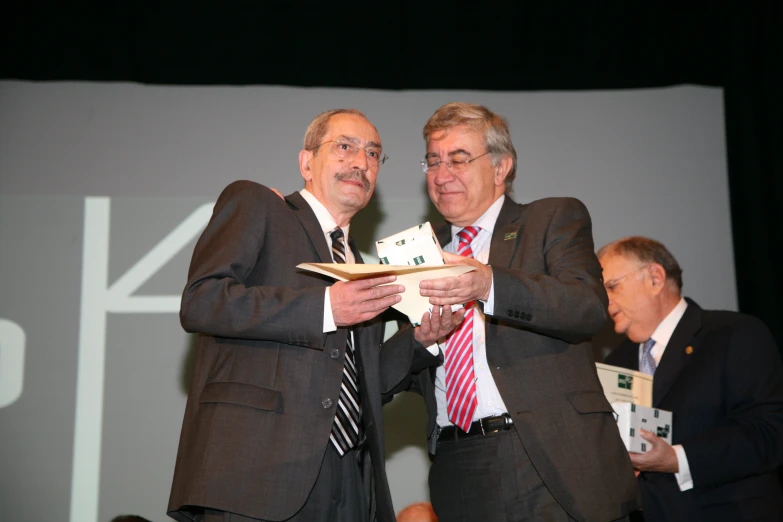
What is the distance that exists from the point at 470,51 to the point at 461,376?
8.37 ft

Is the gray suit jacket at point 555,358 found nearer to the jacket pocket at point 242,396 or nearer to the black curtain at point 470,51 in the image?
the jacket pocket at point 242,396

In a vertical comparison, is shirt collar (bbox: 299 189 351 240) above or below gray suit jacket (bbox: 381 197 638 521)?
above

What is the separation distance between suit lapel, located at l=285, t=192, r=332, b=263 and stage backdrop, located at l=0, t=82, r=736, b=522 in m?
1.88

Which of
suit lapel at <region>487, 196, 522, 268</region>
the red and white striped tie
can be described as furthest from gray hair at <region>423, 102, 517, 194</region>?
the red and white striped tie

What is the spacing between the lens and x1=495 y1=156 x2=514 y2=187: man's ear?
3137mm

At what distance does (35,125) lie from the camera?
4.49m

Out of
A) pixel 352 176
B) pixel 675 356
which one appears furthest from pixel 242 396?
pixel 675 356

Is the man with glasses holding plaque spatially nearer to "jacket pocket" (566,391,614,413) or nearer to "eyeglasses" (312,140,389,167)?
"jacket pocket" (566,391,614,413)

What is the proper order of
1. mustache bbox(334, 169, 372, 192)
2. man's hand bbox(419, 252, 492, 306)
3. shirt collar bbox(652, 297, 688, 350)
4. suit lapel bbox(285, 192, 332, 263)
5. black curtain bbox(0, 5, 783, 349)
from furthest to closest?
black curtain bbox(0, 5, 783, 349)
shirt collar bbox(652, 297, 688, 350)
mustache bbox(334, 169, 372, 192)
suit lapel bbox(285, 192, 332, 263)
man's hand bbox(419, 252, 492, 306)

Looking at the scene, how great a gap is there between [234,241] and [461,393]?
96cm

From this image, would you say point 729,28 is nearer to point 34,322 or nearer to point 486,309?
point 486,309

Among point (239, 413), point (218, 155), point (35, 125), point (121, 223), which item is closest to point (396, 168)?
point (218, 155)

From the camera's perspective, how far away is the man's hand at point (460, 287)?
7.62 ft

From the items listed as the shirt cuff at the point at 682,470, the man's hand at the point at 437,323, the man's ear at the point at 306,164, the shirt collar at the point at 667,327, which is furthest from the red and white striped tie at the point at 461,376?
the shirt collar at the point at 667,327
